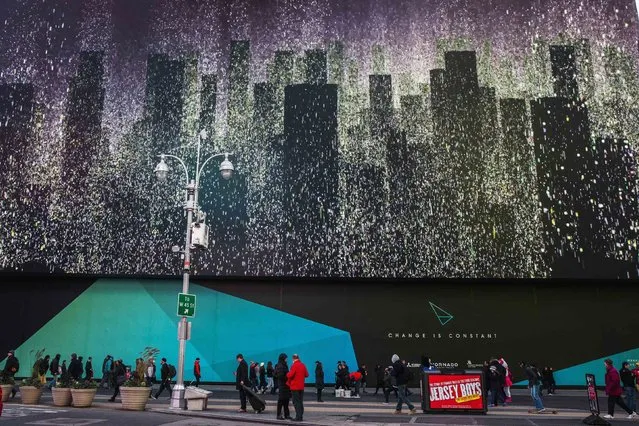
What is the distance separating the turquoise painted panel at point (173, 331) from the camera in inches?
1059

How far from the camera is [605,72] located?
91.7 ft

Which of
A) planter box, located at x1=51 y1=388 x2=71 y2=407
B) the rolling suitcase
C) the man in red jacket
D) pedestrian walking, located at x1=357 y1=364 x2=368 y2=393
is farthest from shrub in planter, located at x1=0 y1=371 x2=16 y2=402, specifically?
pedestrian walking, located at x1=357 y1=364 x2=368 y2=393

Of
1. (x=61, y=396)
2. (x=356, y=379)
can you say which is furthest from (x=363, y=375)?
(x=61, y=396)

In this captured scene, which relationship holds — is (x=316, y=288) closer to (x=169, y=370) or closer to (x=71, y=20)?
(x=169, y=370)

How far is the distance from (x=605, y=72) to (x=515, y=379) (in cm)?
1633

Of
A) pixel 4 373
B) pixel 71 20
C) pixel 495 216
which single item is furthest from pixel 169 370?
pixel 71 20

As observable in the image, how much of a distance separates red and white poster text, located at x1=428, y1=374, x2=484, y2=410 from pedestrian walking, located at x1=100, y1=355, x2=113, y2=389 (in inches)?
626

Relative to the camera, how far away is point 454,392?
14961 mm

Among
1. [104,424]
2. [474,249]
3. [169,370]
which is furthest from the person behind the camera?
[474,249]

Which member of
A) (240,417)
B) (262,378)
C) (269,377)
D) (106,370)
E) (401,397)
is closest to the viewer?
(240,417)

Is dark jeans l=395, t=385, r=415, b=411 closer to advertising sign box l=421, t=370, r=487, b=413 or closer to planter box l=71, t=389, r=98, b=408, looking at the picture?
advertising sign box l=421, t=370, r=487, b=413

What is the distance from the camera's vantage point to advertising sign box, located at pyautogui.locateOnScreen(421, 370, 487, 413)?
14828mm

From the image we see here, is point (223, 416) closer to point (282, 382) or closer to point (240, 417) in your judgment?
point (240, 417)

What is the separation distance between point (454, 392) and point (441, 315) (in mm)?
12013
